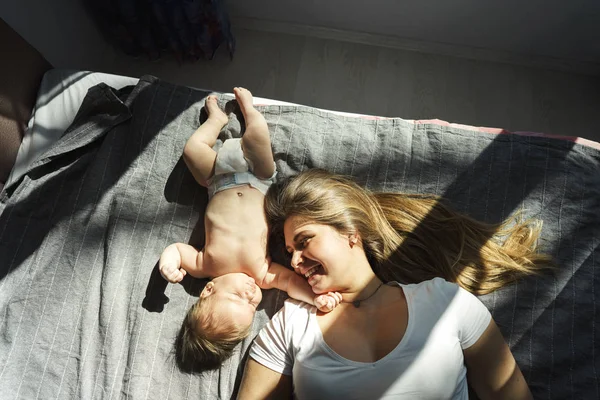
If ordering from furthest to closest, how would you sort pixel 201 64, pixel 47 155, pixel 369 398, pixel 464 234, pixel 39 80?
1. pixel 201 64
2. pixel 39 80
3. pixel 47 155
4. pixel 464 234
5. pixel 369 398

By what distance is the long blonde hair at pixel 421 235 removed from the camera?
142cm

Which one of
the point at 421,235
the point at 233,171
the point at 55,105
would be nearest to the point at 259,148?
the point at 233,171

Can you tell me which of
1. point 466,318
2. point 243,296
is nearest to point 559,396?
point 466,318

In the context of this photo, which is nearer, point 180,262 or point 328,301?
point 328,301

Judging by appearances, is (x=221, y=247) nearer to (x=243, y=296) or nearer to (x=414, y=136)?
(x=243, y=296)

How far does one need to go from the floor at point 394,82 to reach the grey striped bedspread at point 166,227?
0.51 m

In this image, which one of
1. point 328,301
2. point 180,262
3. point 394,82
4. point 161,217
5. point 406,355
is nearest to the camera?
point 406,355

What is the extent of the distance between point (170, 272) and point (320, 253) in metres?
0.44

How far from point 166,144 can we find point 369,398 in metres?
1.02

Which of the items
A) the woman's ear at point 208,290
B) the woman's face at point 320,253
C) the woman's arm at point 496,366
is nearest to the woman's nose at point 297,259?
the woman's face at point 320,253

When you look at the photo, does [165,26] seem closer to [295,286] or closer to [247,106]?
[247,106]

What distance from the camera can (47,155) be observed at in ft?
5.24

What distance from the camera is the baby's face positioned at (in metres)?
1.31

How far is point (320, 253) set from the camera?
1.30 meters
